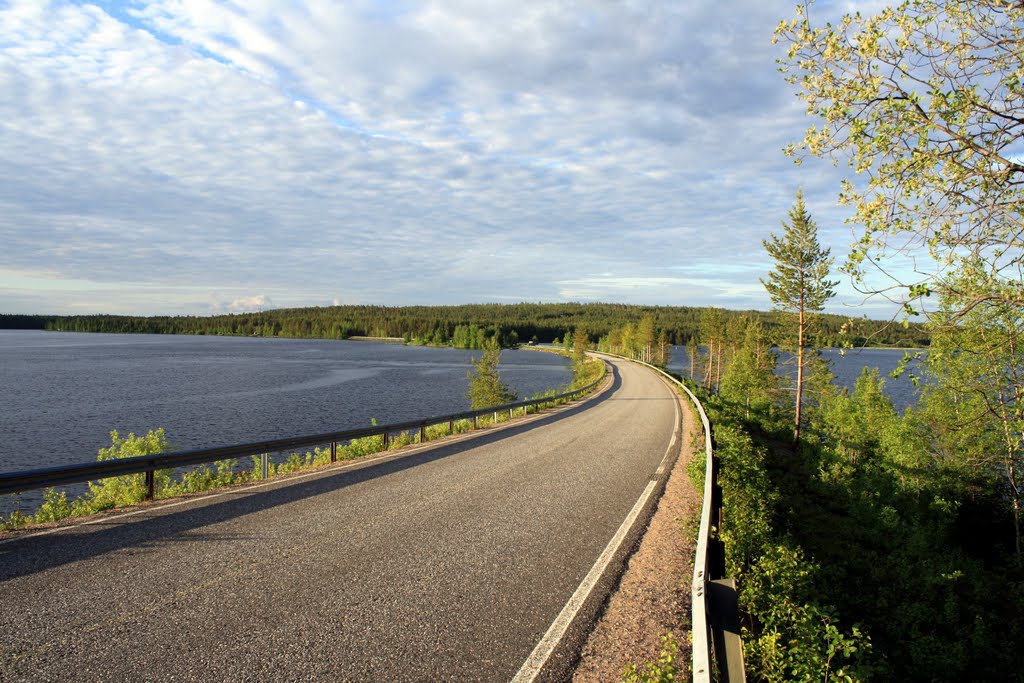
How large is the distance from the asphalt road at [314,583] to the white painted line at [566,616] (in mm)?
83

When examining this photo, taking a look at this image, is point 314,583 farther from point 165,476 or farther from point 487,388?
point 487,388

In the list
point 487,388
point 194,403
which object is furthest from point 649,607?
point 194,403

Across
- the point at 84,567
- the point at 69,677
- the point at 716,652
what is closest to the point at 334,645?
the point at 69,677

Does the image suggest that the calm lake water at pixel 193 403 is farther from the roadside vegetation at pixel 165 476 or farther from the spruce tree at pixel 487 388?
the roadside vegetation at pixel 165 476

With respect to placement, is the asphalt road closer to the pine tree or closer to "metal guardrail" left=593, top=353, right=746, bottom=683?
"metal guardrail" left=593, top=353, right=746, bottom=683

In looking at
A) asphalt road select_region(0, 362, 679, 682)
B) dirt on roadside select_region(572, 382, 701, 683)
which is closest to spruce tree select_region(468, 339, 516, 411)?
asphalt road select_region(0, 362, 679, 682)

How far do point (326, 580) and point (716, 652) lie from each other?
4.18 meters

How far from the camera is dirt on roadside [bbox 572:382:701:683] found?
195 inches

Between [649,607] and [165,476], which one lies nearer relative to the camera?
[649,607]

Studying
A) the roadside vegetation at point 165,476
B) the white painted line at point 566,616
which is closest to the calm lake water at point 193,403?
the roadside vegetation at point 165,476

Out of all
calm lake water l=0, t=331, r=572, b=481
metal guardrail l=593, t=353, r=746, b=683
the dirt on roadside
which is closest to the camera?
metal guardrail l=593, t=353, r=746, b=683

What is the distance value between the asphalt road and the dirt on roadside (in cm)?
28

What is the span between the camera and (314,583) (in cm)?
627

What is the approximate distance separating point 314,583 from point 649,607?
144 inches
